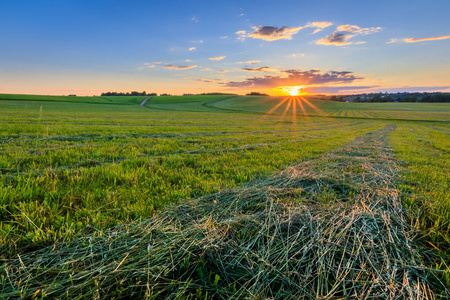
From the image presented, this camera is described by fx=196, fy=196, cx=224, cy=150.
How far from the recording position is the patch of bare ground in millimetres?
1455

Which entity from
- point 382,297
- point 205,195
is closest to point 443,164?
point 382,297

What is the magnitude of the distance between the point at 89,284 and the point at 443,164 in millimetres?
9262

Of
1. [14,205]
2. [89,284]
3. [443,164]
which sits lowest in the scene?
[443,164]

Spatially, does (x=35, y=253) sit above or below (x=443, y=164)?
above

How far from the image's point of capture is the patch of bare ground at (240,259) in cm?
146

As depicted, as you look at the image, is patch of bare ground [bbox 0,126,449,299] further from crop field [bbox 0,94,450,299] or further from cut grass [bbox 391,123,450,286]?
cut grass [bbox 391,123,450,286]

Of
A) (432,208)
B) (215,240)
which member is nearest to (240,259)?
(215,240)

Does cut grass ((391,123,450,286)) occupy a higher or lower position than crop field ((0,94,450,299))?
lower

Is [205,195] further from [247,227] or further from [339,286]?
[339,286]

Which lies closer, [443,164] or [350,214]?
[350,214]

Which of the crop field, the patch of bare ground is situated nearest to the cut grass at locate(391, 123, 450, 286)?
the crop field

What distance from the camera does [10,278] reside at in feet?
4.75

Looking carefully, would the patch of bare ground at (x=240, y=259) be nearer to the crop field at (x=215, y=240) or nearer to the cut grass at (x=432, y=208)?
the crop field at (x=215, y=240)

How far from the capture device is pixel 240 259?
1768 mm
